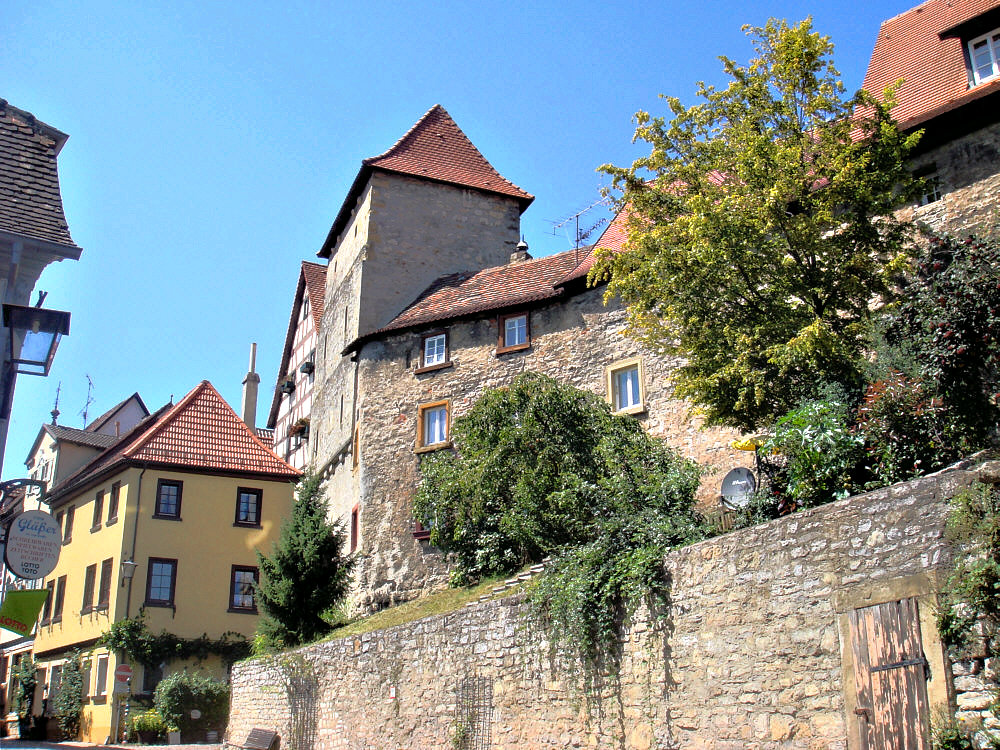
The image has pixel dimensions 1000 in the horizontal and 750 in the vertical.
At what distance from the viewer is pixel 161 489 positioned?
3030 centimetres

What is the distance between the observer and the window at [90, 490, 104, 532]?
103 feet

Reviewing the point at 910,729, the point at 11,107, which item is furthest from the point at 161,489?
the point at 910,729

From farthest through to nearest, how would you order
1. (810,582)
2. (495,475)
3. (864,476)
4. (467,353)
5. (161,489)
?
(161,489) < (467,353) < (495,475) < (864,476) < (810,582)

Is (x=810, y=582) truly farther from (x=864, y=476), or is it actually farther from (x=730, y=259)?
(x=730, y=259)

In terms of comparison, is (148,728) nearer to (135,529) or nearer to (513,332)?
(135,529)

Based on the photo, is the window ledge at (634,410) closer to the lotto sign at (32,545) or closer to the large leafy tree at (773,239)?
the large leafy tree at (773,239)

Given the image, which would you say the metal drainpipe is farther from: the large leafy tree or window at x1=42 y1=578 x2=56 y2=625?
the large leafy tree

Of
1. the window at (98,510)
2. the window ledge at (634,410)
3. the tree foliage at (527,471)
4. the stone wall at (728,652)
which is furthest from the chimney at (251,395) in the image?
the stone wall at (728,652)

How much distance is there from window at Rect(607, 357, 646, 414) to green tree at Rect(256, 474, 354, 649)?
23.4 feet

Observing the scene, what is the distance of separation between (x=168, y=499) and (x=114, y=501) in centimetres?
175

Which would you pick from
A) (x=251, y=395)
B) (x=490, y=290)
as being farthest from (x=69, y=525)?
(x=490, y=290)

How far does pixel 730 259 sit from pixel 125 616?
2122cm

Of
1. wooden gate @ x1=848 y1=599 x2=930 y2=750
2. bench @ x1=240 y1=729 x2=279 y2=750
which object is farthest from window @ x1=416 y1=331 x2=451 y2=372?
wooden gate @ x1=848 y1=599 x2=930 y2=750

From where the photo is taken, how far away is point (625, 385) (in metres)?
23.1
